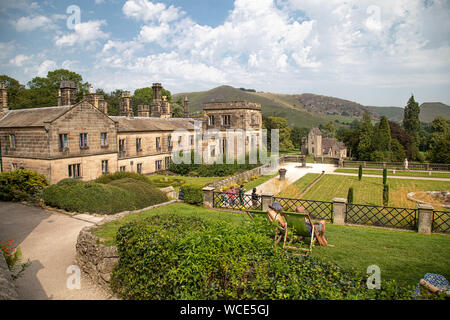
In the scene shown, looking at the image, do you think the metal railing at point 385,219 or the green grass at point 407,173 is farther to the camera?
the green grass at point 407,173

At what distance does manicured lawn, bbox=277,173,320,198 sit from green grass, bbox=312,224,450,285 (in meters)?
11.9

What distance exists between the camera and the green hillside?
144 m

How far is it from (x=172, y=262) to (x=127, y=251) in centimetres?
186

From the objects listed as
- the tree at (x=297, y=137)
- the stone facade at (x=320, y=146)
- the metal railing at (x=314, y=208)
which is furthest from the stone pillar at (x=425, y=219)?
the tree at (x=297, y=137)

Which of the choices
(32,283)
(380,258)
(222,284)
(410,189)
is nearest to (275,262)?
(222,284)

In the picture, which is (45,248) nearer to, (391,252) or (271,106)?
(391,252)

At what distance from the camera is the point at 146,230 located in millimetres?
7543

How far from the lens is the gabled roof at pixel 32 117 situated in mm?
23131

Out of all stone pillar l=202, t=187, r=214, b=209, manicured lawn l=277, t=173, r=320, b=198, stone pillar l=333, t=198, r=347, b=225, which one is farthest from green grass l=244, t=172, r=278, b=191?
stone pillar l=333, t=198, r=347, b=225

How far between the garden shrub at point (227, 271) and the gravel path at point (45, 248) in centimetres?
260

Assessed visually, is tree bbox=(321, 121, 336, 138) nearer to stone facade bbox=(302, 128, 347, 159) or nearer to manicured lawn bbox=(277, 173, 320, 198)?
stone facade bbox=(302, 128, 347, 159)

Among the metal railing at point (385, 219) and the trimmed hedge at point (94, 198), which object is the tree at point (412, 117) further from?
the trimmed hedge at point (94, 198)

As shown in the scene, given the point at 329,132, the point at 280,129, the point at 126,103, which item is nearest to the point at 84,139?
the point at 126,103

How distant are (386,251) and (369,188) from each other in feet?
71.1
